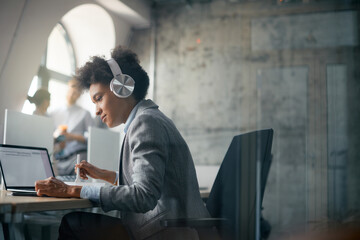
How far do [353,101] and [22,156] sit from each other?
3.93 feet

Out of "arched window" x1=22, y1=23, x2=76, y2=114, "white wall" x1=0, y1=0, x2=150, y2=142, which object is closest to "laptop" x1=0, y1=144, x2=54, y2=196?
"white wall" x1=0, y1=0, x2=150, y2=142

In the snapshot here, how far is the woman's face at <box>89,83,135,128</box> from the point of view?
1.36m

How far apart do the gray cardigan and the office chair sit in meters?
0.06

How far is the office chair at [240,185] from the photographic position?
Answer: 3.78 feet

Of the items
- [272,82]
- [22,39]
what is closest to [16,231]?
[272,82]

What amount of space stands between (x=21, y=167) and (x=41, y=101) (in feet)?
2.24

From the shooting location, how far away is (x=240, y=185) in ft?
3.82

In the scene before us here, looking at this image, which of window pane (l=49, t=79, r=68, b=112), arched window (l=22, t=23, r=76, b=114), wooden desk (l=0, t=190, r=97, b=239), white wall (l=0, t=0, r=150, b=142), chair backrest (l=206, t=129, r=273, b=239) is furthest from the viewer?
arched window (l=22, t=23, r=76, b=114)

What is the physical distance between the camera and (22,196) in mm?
1132

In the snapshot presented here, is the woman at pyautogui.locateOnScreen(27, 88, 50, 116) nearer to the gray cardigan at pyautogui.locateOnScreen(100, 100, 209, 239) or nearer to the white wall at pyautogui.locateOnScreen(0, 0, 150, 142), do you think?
the white wall at pyautogui.locateOnScreen(0, 0, 150, 142)

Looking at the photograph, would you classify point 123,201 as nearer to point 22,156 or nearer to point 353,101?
point 22,156

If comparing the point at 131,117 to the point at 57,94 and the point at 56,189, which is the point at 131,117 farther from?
the point at 57,94

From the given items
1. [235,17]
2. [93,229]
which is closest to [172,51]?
[235,17]

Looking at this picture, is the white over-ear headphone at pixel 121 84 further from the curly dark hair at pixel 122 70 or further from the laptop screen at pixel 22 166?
the laptop screen at pixel 22 166
